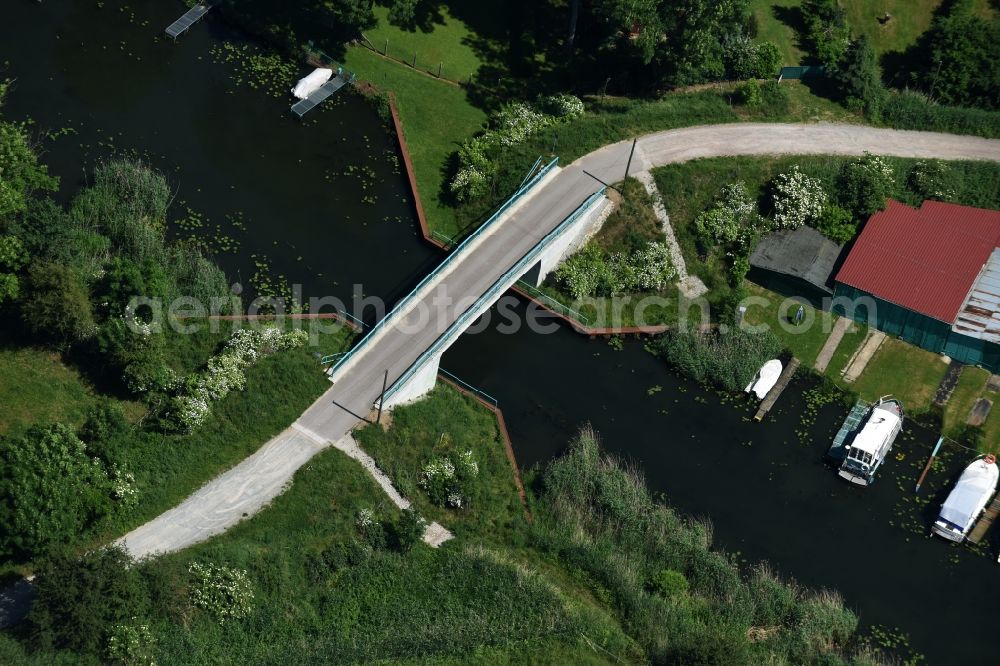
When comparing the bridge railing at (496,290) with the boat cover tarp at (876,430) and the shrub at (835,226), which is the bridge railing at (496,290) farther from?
the boat cover tarp at (876,430)

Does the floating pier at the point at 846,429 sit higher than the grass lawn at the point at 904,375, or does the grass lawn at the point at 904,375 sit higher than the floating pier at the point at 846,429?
the grass lawn at the point at 904,375

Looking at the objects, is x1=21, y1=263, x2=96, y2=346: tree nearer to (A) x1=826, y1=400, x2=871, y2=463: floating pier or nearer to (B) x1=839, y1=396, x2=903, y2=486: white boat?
(A) x1=826, y1=400, x2=871, y2=463: floating pier

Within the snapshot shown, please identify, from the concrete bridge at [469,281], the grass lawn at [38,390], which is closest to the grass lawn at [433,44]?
the concrete bridge at [469,281]

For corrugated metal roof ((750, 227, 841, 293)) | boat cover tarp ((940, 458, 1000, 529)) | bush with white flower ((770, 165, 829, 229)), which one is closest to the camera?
boat cover tarp ((940, 458, 1000, 529))

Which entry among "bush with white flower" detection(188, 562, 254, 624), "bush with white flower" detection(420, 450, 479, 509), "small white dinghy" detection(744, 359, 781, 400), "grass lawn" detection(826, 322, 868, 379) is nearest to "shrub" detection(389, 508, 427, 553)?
"bush with white flower" detection(420, 450, 479, 509)

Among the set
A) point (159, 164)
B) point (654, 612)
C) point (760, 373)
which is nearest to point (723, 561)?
point (654, 612)

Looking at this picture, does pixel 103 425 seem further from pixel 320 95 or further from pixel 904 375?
pixel 904 375

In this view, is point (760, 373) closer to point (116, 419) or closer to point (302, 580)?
point (302, 580)
